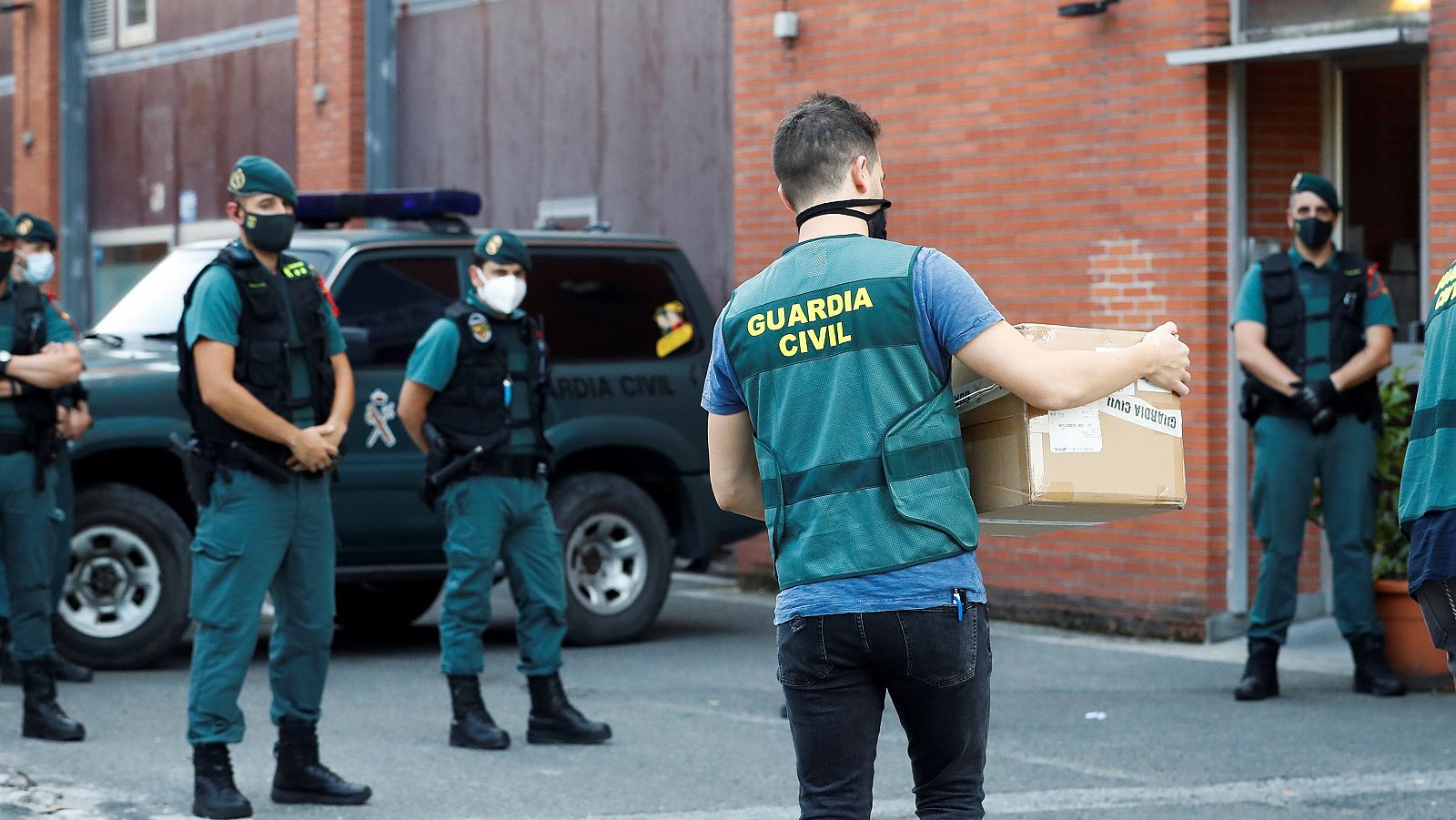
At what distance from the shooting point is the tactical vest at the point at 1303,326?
8258 mm

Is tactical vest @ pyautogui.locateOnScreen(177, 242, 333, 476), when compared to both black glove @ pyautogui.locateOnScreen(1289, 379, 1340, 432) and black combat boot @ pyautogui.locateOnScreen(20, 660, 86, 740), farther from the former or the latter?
black glove @ pyautogui.locateOnScreen(1289, 379, 1340, 432)

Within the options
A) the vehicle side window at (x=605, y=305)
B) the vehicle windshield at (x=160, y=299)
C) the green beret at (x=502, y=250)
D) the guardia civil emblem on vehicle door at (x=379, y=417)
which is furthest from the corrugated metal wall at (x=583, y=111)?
the green beret at (x=502, y=250)

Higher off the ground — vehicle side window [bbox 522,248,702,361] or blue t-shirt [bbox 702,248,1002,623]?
vehicle side window [bbox 522,248,702,361]

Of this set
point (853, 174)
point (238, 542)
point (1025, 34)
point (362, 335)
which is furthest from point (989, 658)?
point (1025, 34)

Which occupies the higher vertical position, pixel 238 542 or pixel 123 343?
pixel 123 343

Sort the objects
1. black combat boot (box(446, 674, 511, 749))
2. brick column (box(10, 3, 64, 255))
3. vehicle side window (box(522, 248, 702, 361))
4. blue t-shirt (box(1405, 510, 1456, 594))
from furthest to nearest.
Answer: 1. brick column (box(10, 3, 64, 255))
2. vehicle side window (box(522, 248, 702, 361))
3. black combat boot (box(446, 674, 511, 749))
4. blue t-shirt (box(1405, 510, 1456, 594))

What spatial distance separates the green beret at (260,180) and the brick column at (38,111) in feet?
50.9

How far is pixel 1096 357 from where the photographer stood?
11.9ft

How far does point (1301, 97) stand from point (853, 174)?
6.91m

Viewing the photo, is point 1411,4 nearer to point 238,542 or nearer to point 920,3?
point 920,3

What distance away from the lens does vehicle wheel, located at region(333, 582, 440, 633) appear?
10.5 meters


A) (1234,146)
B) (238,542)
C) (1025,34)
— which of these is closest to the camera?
(238,542)

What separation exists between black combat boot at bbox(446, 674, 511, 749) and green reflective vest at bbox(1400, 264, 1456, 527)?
4.05 meters

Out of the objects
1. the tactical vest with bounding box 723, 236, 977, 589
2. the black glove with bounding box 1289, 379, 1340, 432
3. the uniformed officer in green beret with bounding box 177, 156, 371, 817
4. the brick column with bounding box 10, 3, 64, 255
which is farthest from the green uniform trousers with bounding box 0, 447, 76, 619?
the brick column with bounding box 10, 3, 64, 255
